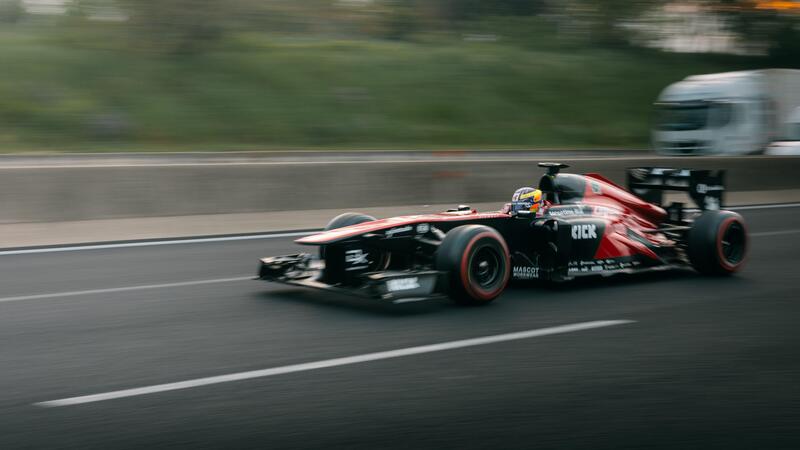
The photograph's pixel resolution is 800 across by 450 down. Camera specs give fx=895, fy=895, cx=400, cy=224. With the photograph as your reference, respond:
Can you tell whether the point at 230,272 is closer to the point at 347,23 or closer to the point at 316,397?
the point at 316,397

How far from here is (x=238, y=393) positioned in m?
5.30

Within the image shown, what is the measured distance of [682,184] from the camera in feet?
33.6

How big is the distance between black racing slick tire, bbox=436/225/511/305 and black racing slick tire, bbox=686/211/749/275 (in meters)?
2.51

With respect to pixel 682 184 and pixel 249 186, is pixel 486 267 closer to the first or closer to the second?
pixel 682 184

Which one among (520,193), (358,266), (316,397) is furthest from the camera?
(520,193)

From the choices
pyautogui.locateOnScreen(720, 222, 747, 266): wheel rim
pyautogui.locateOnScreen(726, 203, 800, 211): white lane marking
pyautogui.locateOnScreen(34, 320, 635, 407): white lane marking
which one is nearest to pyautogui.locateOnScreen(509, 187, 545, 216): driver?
pyautogui.locateOnScreen(34, 320, 635, 407): white lane marking

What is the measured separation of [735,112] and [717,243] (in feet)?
65.3

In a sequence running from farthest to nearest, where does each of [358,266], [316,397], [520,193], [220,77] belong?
[220,77]
[520,193]
[358,266]
[316,397]

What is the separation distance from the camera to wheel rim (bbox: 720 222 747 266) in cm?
962

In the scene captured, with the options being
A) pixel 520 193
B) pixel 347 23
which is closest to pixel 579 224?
pixel 520 193

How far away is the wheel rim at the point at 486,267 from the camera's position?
307 inches

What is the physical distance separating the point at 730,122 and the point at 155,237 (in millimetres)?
20843

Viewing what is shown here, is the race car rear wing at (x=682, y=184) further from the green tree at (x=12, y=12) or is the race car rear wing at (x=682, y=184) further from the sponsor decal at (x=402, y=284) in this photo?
the green tree at (x=12, y=12)

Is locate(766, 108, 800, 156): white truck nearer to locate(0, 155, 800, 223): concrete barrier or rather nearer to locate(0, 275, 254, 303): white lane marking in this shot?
locate(0, 155, 800, 223): concrete barrier
